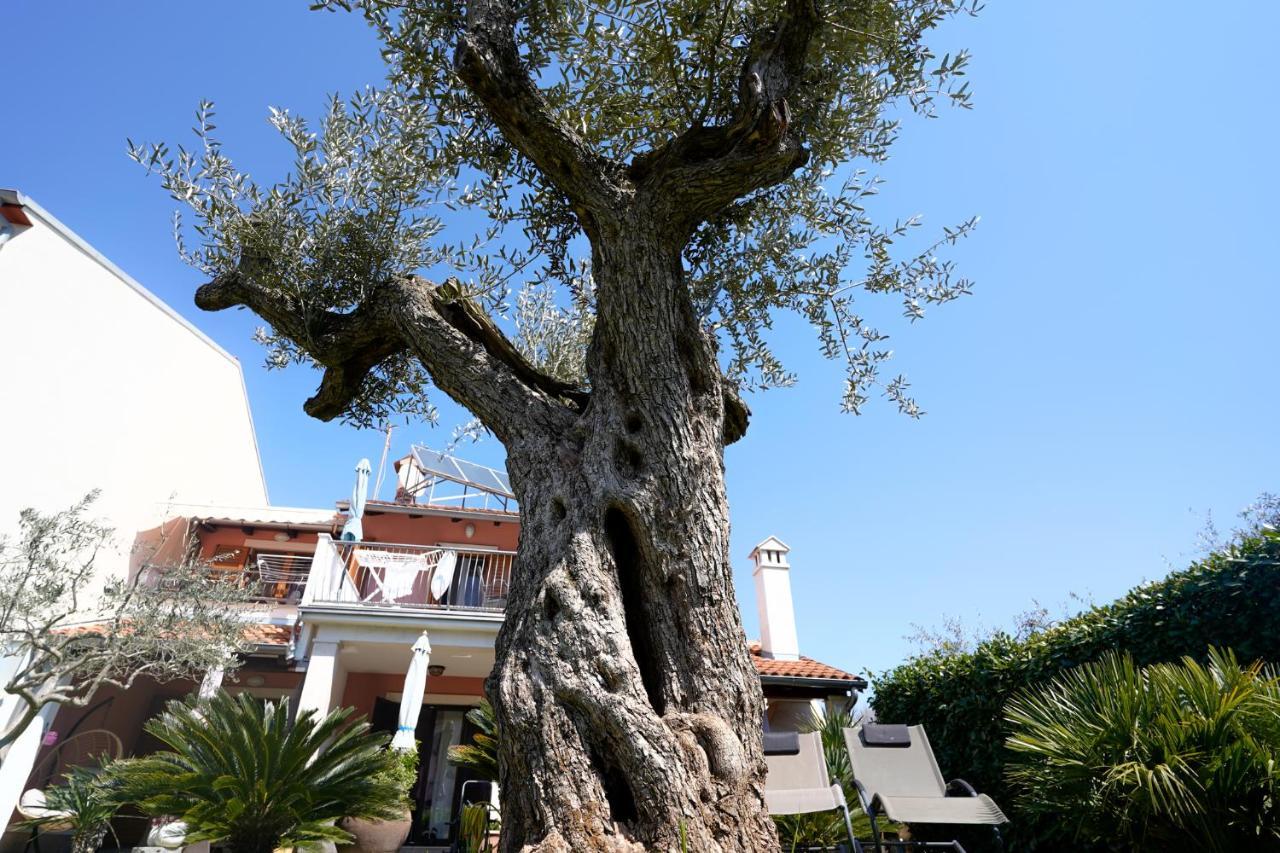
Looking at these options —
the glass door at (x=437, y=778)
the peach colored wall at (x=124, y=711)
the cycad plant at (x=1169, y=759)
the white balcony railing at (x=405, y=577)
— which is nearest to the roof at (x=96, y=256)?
the white balcony railing at (x=405, y=577)

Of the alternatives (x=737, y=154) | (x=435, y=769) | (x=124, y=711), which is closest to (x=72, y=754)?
(x=124, y=711)

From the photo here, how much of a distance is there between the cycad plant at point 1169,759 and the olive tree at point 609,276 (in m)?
2.82

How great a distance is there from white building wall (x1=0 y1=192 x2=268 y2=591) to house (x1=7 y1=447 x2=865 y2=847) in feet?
5.54

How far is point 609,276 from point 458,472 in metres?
12.8

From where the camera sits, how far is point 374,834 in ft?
22.5

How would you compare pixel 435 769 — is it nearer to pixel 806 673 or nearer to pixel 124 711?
pixel 124 711

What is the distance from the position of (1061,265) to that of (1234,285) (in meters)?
3.21

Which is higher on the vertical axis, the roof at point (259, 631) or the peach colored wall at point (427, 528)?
the peach colored wall at point (427, 528)

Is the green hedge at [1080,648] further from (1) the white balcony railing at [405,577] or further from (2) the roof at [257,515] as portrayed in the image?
(2) the roof at [257,515]

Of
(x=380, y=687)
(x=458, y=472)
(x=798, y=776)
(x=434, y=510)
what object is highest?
(x=458, y=472)

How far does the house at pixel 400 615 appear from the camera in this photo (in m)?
10.6

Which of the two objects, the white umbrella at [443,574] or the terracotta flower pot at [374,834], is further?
the white umbrella at [443,574]

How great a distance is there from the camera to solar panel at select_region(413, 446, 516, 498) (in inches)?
604

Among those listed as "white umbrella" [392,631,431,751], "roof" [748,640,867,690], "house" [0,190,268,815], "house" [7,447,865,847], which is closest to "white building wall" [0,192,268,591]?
"house" [0,190,268,815]
